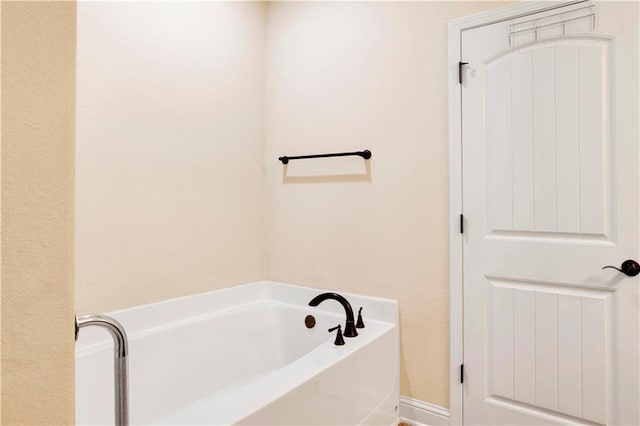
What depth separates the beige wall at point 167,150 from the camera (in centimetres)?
186

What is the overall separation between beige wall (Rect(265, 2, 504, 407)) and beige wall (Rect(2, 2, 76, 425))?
1832 millimetres

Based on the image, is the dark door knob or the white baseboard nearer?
the dark door knob

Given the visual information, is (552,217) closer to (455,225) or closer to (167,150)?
(455,225)

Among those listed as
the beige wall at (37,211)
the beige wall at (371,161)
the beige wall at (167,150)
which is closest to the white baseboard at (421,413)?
the beige wall at (371,161)

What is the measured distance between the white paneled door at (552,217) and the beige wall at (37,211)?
71.6 inches

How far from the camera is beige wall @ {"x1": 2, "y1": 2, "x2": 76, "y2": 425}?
0.47 m

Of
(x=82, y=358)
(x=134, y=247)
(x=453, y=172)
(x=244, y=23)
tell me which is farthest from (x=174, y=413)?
(x=244, y=23)

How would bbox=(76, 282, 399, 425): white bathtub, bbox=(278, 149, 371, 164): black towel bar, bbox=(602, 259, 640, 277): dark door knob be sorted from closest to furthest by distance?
bbox=(76, 282, 399, 425): white bathtub → bbox=(602, 259, 640, 277): dark door knob → bbox=(278, 149, 371, 164): black towel bar

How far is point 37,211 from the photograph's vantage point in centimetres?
49

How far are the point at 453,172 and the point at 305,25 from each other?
138 centimetres

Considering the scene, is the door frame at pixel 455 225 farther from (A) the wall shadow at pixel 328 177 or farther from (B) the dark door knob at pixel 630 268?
(B) the dark door knob at pixel 630 268

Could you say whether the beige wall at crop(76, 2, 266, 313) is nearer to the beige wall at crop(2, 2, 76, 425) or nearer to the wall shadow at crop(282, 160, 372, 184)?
the wall shadow at crop(282, 160, 372, 184)

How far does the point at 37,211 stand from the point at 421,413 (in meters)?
2.15

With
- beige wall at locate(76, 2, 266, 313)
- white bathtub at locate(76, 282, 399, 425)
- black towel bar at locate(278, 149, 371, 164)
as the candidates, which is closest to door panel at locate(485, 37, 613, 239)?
black towel bar at locate(278, 149, 371, 164)
